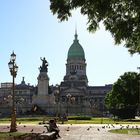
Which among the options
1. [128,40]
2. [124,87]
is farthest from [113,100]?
[128,40]

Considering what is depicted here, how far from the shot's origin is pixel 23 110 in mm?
132250

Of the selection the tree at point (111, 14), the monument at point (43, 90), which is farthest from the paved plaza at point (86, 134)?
the monument at point (43, 90)

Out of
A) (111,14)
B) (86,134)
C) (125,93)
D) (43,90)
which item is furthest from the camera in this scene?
(43,90)

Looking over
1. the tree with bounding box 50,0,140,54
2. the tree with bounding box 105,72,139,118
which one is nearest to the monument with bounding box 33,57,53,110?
the tree with bounding box 105,72,139,118

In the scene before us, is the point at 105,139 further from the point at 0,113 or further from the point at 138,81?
the point at 0,113

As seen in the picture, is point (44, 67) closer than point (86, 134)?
No

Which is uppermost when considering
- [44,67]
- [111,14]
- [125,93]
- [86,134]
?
[44,67]

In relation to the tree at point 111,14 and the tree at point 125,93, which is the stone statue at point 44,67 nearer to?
the tree at point 125,93

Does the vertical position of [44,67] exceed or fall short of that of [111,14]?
it exceeds it

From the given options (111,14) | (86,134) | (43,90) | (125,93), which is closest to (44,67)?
(43,90)

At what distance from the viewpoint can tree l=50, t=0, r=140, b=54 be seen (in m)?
16.9

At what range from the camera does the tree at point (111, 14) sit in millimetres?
16922

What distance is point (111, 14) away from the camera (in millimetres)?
17516

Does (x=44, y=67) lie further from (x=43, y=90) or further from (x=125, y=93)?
(x=125, y=93)
